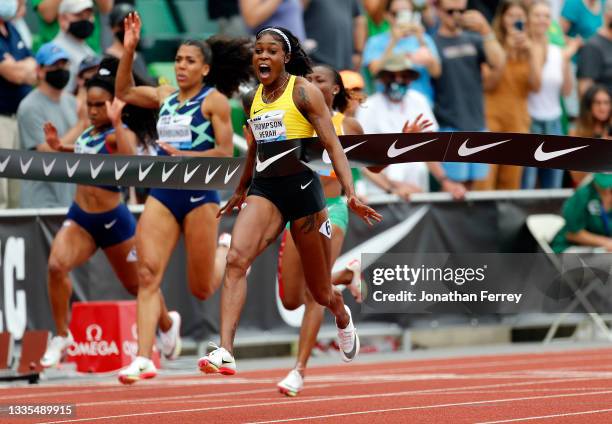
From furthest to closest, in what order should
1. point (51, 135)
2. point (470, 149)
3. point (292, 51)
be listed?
point (51, 135) → point (470, 149) → point (292, 51)

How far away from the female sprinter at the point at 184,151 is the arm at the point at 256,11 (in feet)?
12.9

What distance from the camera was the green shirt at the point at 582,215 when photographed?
15500 millimetres

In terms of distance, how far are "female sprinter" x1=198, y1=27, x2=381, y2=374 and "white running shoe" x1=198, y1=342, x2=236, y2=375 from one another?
0.25 meters

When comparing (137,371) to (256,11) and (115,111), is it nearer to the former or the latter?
(115,111)

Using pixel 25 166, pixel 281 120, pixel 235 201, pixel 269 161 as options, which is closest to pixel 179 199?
pixel 25 166

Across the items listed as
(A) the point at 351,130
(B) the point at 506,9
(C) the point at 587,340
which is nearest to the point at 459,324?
→ (C) the point at 587,340

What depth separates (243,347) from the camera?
50.2 feet

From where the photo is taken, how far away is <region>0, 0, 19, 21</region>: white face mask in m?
14.3

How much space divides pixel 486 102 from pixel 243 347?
420 cm

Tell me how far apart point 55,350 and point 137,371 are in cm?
270

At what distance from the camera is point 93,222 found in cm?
1253

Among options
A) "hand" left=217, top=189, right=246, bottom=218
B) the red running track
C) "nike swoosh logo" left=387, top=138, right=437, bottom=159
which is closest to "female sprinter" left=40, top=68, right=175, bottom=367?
the red running track

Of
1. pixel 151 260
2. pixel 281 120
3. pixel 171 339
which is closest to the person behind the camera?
pixel 281 120

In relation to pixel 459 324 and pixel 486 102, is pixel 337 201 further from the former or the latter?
pixel 486 102
